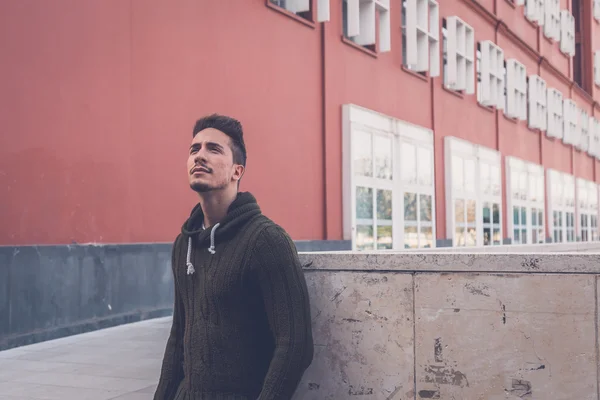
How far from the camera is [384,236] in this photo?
15117 mm

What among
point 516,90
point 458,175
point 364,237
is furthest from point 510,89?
point 364,237

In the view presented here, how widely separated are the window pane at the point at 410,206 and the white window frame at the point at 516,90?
8.06 metres

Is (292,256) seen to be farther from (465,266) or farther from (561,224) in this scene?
(561,224)

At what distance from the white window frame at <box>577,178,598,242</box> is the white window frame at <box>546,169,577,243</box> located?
828 millimetres

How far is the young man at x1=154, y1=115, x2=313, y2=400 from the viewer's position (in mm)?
2430

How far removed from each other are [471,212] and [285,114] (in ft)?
29.9

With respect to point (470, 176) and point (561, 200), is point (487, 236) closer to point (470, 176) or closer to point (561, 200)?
point (470, 176)

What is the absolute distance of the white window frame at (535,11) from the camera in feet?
82.7

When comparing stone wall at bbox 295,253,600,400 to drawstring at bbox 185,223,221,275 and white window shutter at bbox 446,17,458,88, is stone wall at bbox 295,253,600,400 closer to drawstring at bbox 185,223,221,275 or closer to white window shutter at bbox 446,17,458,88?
drawstring at bbox 185,223,221,275

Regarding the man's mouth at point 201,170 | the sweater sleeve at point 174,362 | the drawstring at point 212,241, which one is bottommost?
the sweater sleeve at point 174,362

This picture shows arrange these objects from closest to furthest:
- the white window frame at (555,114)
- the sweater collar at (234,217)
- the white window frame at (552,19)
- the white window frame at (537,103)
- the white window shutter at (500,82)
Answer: the sweater collar at (234,217), the white window shutter at (500,82), the white window frame at (537,103), the white window frame at (555,114), the white window frame at (552,19)

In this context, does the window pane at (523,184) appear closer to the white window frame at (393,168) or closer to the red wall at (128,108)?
the white window frame at (393,168)

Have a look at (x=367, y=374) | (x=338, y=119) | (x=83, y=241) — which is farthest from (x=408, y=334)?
(x=338, y=119)

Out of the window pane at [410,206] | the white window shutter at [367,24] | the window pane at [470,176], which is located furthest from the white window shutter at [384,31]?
the window pane at [470,176]
